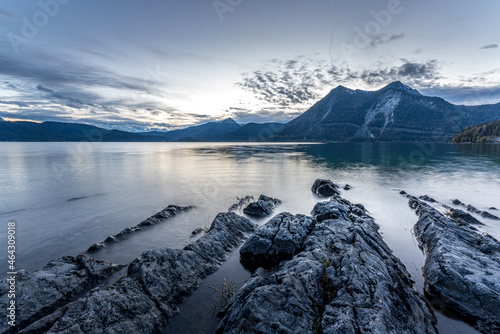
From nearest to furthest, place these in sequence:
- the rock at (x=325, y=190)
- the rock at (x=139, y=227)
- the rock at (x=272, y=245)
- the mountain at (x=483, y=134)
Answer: the rock at (x=272, y=245)
the rock at (x=139, y=227)
the rock at (x=325, y=190)
the mountain at (x=483, y=134)

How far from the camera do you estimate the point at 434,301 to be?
31.7 feet

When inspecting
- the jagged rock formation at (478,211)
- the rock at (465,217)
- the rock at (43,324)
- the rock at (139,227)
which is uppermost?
the rock at (43,324)

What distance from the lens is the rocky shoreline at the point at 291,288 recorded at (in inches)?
283

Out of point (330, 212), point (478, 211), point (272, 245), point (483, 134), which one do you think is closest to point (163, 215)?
point (272, 245)

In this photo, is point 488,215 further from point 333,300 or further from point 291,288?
point 291,288

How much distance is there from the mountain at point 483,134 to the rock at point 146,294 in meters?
235

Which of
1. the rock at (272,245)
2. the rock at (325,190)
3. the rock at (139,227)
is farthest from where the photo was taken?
the rock at (325,190)

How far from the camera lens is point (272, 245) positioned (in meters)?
13.0

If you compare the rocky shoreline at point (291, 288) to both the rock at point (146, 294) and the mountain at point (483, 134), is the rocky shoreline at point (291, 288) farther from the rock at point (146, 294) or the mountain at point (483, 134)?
the mountain at point (483, 134)

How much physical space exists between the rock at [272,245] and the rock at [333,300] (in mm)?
1637

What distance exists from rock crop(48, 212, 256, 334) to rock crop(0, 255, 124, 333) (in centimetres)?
208

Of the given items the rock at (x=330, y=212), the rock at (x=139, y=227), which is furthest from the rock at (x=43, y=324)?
the rock at (x=330, y=212)

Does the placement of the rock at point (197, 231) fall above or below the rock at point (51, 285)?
below

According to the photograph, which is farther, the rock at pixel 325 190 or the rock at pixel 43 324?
the rock at pixel 325 190
